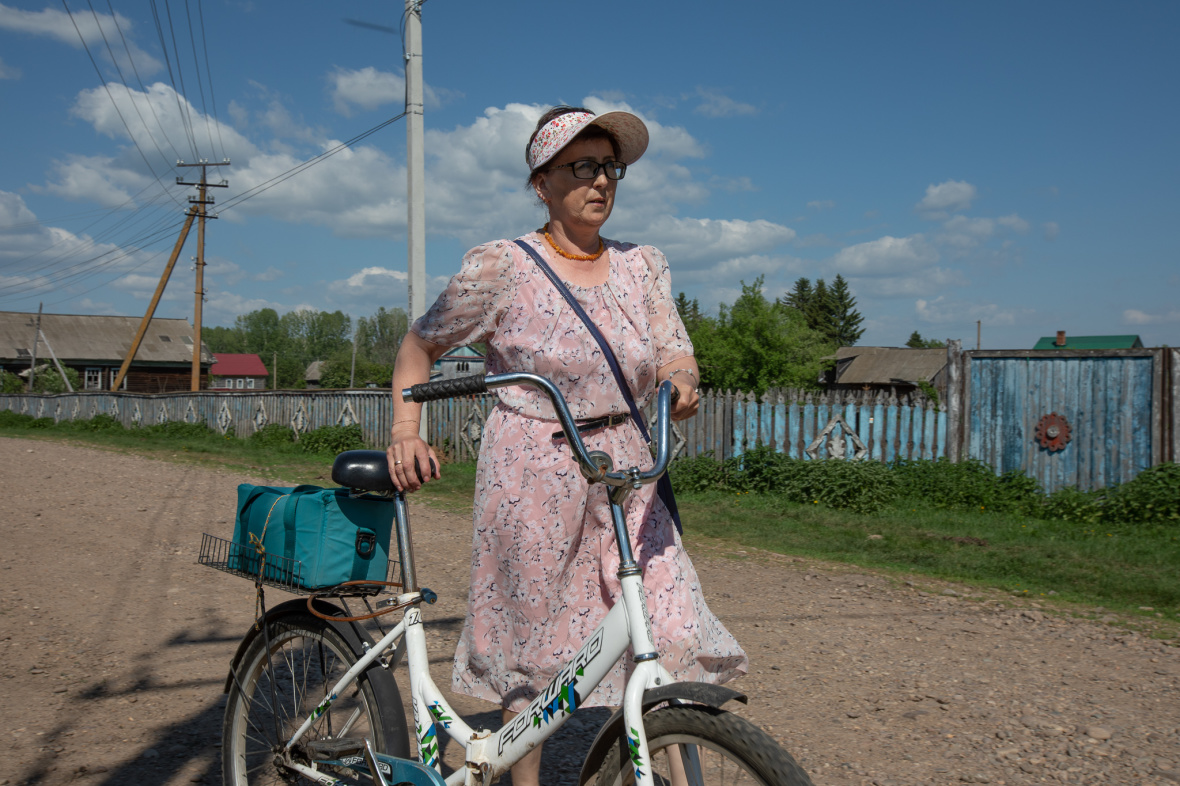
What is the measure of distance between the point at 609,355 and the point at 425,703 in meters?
0.96

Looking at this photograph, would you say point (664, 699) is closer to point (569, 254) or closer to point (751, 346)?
point (569, 254)

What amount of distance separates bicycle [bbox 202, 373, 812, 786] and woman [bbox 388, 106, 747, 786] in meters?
0.15

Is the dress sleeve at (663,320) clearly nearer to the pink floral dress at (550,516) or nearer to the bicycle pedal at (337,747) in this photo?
the pink floral dress at (550,516)

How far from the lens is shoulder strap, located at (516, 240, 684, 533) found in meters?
2.11

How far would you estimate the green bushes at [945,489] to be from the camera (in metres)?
8.65

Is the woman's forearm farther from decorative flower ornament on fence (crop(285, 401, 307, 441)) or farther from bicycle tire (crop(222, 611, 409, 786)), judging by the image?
decorative flower ornament on fence (crop(285, 401, 307, 441))

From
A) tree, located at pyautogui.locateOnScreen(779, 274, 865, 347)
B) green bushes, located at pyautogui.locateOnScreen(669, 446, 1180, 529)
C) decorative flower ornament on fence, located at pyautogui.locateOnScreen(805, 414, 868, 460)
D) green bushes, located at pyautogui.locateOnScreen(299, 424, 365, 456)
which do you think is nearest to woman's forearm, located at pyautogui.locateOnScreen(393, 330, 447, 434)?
green bushes, located at pyautogui.locateOnScreen(669, 446, 1180, 529)

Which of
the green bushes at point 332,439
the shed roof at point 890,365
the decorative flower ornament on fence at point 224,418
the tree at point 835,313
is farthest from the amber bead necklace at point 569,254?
the tree at point 835,313

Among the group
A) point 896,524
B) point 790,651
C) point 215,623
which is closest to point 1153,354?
point 896,524

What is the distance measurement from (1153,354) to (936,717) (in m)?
7.69

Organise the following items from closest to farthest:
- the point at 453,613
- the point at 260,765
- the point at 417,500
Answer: the point at 260,765
the point at 453,613
the point at 417,500

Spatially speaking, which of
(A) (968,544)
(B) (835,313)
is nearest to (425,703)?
(A) (968,544)

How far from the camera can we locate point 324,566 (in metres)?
2.18

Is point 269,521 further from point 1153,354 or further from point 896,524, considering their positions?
point 1153,354
